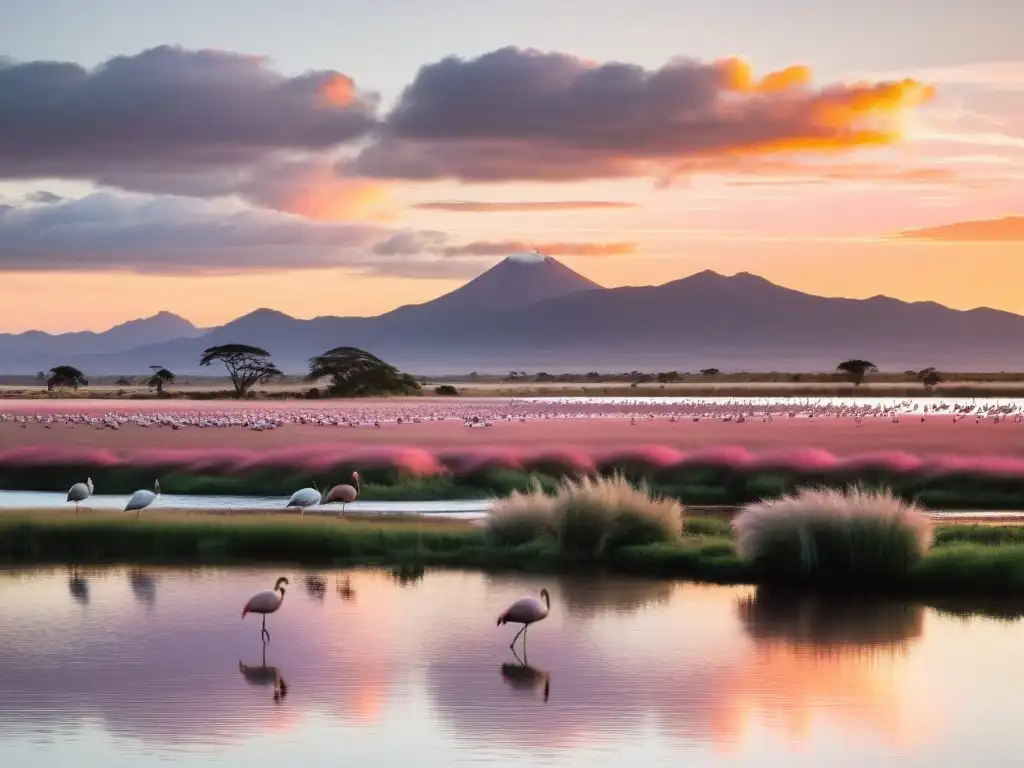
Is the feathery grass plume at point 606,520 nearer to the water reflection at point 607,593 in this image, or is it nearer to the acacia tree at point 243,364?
the water reflection at point 607,593

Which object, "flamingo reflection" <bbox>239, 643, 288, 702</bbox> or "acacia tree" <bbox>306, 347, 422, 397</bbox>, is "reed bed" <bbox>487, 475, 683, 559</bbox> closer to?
"flamingo reflection" <bbox>239, 643, 288, 702</bbox>

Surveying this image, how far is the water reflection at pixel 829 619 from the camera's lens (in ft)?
64.0

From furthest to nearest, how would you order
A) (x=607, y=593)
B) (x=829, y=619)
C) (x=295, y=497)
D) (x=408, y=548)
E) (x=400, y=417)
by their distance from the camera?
(x=400, y=417)
(x=295, y=497)
(x=408, y=548)
(x=607, y=593)
(x=829, y=619)

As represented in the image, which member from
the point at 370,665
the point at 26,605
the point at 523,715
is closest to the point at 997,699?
the point at 523,715

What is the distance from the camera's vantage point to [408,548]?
91.1 feet

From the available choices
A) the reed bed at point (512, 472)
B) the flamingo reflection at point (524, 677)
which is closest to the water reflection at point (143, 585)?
the flamingo reflection at point (524, 677)

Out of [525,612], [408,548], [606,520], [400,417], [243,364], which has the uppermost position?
[243,364]

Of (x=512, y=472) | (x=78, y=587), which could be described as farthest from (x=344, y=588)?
(x=512, y=472)

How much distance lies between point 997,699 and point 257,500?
1080 inches

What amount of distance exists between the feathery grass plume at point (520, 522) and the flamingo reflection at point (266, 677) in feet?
33.4

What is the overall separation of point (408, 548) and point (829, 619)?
9.08 m

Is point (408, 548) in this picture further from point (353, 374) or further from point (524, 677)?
point (353, 374)

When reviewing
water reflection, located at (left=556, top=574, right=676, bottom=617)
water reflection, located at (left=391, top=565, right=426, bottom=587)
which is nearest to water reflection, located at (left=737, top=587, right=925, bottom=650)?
water reflection, located at (left=556, top=574, right=676, bottom=617)

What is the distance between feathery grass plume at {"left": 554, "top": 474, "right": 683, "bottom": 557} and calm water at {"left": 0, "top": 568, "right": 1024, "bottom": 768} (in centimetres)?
324
